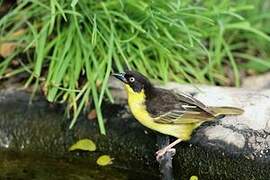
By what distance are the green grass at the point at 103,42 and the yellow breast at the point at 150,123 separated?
27cm

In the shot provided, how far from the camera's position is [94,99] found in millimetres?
4473

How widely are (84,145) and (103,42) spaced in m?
0.80

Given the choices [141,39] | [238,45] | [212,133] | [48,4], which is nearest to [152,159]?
[212,133]

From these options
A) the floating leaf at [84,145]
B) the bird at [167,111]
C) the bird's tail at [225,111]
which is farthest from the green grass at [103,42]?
the bird's tail at [225,111]

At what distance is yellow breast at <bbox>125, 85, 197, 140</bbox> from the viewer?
4105 mm

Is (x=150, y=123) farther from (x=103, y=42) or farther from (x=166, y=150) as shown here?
(x=103, y=42)

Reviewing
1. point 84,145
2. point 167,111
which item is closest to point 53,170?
point 84,145

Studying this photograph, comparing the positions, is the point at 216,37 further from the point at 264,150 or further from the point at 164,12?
the point at 264,150

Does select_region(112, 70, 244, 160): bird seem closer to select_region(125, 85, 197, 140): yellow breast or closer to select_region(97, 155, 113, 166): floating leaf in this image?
select_region(125, 85, 197, 140): yellow breast

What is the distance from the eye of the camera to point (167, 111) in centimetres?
414

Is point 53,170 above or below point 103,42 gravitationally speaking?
below

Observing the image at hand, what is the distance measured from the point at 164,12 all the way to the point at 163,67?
0.38 meters

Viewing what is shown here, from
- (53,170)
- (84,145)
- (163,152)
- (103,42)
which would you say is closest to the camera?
(163,152)

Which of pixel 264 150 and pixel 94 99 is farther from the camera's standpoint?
pixel 94 99
